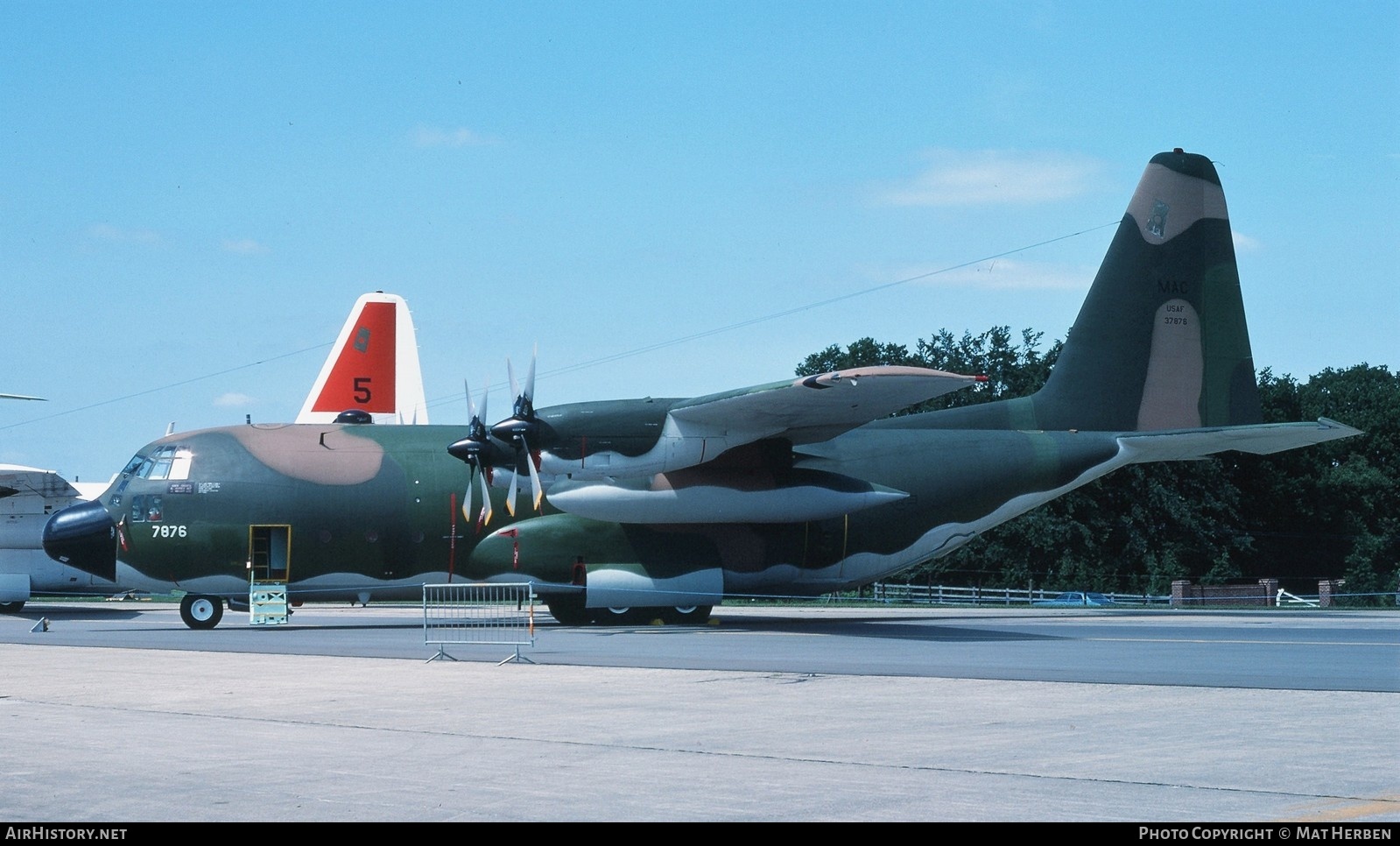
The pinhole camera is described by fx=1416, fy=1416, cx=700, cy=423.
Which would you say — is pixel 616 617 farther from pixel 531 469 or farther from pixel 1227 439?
pixel 1227 439

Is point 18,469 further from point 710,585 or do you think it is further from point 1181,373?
point 1181,373

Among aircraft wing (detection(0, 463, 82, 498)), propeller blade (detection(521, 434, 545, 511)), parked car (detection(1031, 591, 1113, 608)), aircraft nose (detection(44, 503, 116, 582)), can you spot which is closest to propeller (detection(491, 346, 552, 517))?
propeller blade (detection(521, 434, 545, 511))

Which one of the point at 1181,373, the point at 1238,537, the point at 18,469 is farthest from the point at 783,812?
the point at 1238,537

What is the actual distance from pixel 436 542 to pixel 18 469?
624 inches

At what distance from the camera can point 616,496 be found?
25438mm

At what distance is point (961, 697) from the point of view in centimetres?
1326

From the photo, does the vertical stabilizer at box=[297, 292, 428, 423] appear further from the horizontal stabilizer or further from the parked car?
the parked car

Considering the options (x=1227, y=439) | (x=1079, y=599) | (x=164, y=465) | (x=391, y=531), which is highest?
(x=1227, y=439)

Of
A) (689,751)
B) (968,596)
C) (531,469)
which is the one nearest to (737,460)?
(531,469)

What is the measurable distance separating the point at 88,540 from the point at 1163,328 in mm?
22387

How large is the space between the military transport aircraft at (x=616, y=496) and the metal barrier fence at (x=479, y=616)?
0.86 meters

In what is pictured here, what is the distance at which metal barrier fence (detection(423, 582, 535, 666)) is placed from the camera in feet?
69.8
